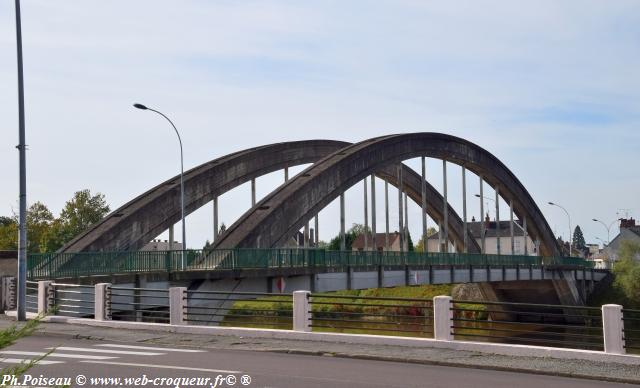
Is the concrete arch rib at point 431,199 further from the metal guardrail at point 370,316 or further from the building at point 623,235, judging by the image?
the building at point 623,235

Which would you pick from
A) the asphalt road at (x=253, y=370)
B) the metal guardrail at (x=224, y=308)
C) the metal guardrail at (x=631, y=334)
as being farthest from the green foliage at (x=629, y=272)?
the asphalt road at (x=253, y=370)

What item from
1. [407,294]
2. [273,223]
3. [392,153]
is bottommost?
[407,294]

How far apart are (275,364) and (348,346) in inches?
128

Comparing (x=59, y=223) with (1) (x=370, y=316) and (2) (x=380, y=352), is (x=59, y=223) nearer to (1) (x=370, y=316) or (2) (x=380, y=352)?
(1) (x=370, y=316)

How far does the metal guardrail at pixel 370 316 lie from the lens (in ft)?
58.9

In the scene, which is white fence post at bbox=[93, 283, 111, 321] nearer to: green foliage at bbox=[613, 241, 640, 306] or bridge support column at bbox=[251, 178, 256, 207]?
bridge support column at bbox=[251, 178, 256, 207]

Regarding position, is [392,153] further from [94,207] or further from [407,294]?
[94,207]

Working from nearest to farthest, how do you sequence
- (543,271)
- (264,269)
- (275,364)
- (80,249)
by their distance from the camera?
1. (275,364)
2. (264,269)
3. (80,249)
4. (543,271)

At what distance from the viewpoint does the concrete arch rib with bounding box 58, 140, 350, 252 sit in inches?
1729

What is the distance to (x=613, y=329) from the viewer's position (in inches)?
579

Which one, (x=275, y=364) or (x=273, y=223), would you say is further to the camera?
(x=273, y=223)

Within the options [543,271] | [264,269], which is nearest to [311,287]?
[264,269]

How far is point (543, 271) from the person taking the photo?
74000 mm

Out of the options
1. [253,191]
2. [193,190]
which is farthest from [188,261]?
[253,191]
